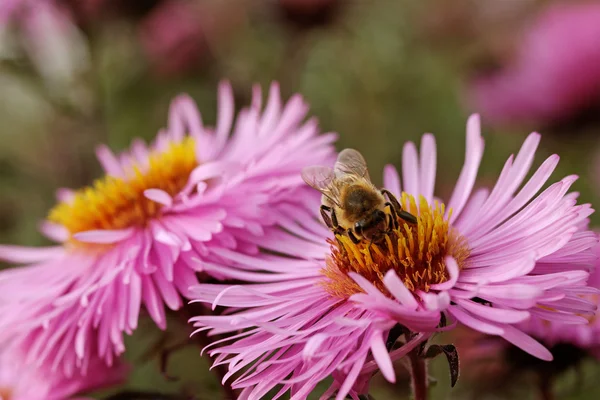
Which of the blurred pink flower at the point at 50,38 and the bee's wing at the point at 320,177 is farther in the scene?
the blurred pink flower at the point at 50,38

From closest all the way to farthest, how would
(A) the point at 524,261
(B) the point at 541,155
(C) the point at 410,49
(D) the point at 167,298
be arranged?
(A) the point at 524,261 → (D) the point at 167,298 → (B) the point at 541,155 → (C) the point at 410,49

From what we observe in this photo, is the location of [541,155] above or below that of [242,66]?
below

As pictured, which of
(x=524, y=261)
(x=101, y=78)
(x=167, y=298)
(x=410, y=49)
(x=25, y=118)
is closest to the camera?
(x=524, y=261)

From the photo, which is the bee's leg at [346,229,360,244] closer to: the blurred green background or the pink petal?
the pink petal

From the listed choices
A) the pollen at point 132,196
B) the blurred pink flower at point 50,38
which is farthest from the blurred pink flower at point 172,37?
the pollen at point 132,196

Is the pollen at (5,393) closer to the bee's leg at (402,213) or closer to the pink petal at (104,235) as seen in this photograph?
the pink petal at (104,235)

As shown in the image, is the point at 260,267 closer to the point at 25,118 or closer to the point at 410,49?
the point at 410,49

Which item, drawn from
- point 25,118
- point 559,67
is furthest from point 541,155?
point 25,118

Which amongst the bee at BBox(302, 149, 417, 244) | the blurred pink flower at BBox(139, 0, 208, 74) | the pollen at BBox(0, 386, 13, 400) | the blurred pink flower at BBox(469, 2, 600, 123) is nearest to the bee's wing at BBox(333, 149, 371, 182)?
the bee at BBox(302, 149, 417, 244)
